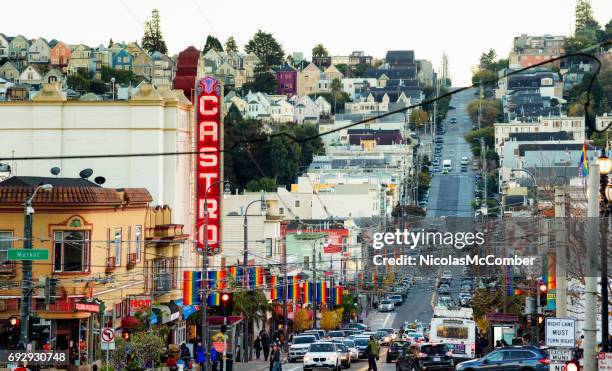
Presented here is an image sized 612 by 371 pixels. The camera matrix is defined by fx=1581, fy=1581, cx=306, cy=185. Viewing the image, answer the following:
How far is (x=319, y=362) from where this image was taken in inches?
2467

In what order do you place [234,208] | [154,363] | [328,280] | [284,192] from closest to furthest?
[154,363], [328,280], [234,208], [284,192]

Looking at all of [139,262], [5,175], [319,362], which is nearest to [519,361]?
[319,362]

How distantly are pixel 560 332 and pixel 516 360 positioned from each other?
551 inches

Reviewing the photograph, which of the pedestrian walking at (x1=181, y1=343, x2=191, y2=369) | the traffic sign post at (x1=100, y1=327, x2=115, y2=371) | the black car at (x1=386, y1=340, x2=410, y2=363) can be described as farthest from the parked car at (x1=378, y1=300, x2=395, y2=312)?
the traffic sign post at (x1=100, y1=327, x2=115, y2=371)

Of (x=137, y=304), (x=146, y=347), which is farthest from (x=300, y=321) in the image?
(x=146, y=347)

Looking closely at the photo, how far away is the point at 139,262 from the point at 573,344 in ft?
116

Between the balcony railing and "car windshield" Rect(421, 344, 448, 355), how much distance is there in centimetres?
1541

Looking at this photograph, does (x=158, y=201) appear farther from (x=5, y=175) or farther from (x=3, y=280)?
(x=3, y=280)

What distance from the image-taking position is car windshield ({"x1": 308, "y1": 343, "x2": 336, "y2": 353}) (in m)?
63.2

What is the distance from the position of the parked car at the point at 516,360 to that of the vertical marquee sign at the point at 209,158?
30.8 metres

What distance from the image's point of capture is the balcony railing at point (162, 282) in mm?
72250

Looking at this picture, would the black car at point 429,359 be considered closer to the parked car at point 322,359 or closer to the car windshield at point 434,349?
the car windshield at point 434,349

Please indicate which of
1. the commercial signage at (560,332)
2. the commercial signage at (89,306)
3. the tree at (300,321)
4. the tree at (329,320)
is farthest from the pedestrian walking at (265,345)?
the commercial signage at (560,332)

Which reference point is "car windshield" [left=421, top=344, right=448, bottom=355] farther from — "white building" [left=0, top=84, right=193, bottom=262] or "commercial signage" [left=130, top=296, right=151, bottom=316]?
"white building" [left=0, top=84, right=193, bottom=262]
